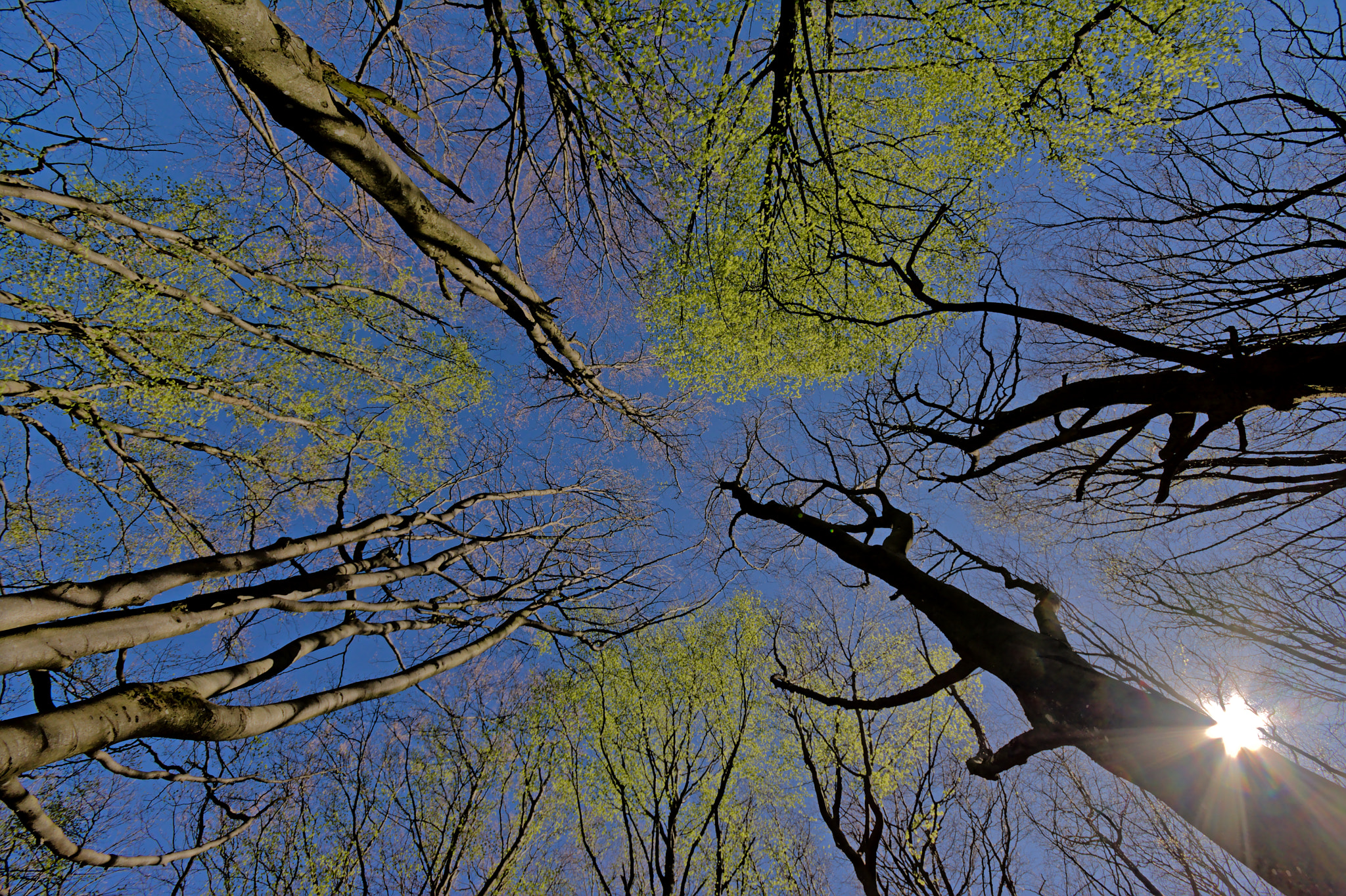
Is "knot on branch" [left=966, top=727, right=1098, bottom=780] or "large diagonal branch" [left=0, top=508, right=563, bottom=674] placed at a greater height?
"large diagonal branch" [left=0, top=508, right=563, bottom=674]

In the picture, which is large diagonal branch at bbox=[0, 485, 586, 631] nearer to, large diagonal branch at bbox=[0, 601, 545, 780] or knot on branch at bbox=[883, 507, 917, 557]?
large diagonal branch at bbox=[0, 601, 545, 780]

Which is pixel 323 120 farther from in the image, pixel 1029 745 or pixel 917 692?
pixel 1029 745

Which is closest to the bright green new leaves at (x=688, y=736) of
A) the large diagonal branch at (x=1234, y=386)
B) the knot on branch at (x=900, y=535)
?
the knot on branch at (x=900, y=535)

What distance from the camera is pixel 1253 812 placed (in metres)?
1.77

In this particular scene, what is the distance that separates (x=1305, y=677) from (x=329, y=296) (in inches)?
529

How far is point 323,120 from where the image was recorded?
246 cm

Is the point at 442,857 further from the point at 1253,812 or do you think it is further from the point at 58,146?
the point at 58,146

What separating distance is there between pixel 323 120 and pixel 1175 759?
524 cm

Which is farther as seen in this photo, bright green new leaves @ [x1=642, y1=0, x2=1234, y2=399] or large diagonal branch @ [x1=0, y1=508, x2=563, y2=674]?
bright green new leaves @ [x1=642, y1=0, x2=1234, y2=399]

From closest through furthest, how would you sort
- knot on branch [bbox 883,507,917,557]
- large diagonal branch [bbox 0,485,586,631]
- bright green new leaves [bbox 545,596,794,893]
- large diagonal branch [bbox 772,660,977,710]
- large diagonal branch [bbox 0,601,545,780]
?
large diagonal branch [bbox 0,601,545,780], large diagonal branch [bbox 0,485,586,631], large diagonal branch [bbox 772,660,977,710], knot on branch [bbox 883,507,917,557], bright green new leaves [bbox 545,596,794,893]

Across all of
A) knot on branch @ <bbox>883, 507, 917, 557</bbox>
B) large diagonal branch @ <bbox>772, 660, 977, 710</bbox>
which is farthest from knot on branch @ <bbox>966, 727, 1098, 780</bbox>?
knot on branch @ <bbox>883, 507, 917, 557</bbox>

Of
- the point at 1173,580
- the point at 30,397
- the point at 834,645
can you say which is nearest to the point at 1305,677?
the point at 1173,580

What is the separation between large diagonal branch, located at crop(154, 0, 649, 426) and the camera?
2.13 m

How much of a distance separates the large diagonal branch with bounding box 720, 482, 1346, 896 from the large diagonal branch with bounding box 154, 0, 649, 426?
4448mm
